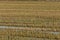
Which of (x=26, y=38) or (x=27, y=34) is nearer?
(x=26, y=38)

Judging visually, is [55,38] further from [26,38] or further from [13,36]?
[13,36]

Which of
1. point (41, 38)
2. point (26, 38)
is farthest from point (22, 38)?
point (41, 38)

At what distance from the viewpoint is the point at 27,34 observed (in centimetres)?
1336

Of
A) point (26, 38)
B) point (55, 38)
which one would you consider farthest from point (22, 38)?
point (55, 38)

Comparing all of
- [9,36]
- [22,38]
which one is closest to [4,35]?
[9,36]

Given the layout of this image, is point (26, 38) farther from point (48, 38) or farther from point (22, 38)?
point (48, 38)

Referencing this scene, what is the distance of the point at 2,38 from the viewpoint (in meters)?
12.0

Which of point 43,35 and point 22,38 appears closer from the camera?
point 22,38

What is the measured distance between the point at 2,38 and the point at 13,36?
0.82 m

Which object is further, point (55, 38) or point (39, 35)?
point (39, 35)

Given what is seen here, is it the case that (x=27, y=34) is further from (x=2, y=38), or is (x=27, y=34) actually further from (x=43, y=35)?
(x=2, y=38)

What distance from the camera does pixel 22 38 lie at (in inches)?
477

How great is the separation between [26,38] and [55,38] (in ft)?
5.10

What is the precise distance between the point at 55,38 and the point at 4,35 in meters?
2.93
